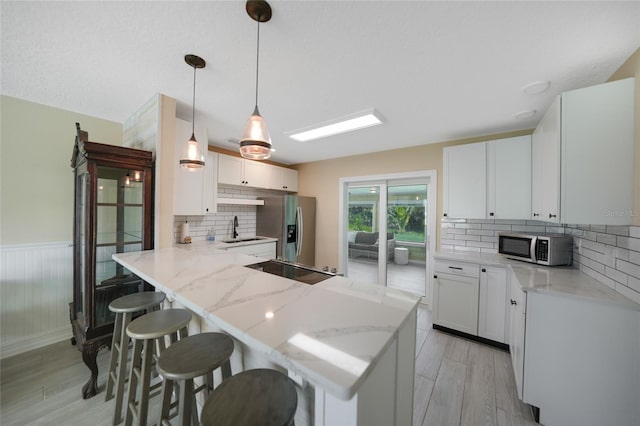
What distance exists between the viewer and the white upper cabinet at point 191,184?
100.0 inches

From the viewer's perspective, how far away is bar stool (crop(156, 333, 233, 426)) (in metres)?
1.01

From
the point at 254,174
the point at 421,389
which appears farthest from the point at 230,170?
the point at 421,389

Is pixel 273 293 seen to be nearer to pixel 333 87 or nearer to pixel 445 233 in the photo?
pixel 333 87

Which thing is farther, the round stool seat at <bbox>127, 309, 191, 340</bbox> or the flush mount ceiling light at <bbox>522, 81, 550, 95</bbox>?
the flush mount ceiling light at <bbox>522, 81, 550, 95</bbox>

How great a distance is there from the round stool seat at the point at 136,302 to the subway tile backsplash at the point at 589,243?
309 cm

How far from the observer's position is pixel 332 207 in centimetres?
448

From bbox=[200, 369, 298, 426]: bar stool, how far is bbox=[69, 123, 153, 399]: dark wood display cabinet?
162cm

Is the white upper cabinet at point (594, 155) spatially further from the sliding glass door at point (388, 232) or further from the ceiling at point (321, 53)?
the sliding glass door at point (388, 232)

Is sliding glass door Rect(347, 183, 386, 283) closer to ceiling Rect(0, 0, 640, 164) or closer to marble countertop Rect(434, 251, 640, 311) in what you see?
marble countertop Rect(434, 251, 640, 311)

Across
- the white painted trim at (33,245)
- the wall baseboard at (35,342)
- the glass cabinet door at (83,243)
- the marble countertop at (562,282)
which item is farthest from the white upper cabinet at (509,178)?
the wall baseboard at (35,342)

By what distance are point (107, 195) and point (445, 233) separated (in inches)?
154

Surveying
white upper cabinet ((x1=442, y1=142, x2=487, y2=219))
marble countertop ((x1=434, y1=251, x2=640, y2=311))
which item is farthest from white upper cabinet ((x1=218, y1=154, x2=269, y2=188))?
marble countertop ((x1=434, y1=251, x2=640, y2=311))

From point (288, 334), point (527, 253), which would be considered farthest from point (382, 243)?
point (288, 334)

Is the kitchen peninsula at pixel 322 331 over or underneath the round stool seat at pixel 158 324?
over
